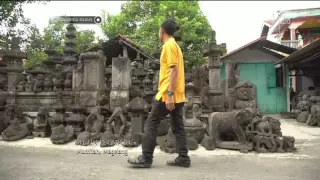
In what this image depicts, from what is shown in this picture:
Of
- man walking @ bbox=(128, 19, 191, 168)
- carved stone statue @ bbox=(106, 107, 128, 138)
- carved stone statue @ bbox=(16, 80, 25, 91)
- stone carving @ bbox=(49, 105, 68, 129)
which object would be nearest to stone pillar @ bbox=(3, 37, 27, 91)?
carved stone statue @ bbox=(16, 80, 25, 91)

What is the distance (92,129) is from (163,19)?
10578 mm

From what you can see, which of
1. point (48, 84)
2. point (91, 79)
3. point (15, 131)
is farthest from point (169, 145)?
point (48, 84)

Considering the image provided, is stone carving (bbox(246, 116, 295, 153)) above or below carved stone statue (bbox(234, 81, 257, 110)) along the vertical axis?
below

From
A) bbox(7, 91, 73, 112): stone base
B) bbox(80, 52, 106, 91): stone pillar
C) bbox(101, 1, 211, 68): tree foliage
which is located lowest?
bbox(7, 91, 73, 112): stone base

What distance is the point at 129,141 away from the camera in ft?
14.3

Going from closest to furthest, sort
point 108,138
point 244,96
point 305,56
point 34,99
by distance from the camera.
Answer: point 108,138, point 244,96, point 34,99, point 305,56

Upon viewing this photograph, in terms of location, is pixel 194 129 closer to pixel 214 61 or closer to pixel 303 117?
pixel 214 61

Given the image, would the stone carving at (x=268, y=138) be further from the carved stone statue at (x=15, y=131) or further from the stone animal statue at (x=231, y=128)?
the carved stone statue at (x=15, y=131)

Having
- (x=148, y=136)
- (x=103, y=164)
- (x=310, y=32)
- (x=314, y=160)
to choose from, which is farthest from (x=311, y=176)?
(x=310, y=32)

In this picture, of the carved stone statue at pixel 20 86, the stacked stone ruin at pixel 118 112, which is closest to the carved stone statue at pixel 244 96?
the stacked stone ruin at pixel 118 112

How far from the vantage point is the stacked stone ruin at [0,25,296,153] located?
420 centimetres

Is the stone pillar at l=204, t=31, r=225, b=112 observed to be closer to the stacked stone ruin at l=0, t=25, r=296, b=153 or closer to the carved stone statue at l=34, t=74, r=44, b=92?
the stacked stone ruin at l=0, t=25, r=296, b=153

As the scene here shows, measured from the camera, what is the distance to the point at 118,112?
4988 mm

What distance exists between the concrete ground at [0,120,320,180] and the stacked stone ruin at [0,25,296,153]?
301 millimetres
